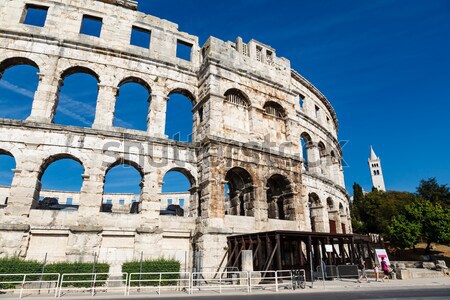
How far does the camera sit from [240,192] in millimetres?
19016

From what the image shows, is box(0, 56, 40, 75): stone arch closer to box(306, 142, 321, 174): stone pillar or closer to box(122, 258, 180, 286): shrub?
box(122, 258, 180, 286): shrub

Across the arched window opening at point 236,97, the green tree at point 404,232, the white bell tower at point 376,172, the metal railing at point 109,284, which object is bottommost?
the metal railing at point 109,284

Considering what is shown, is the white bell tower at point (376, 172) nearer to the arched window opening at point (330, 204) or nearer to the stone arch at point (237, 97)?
the arched window opening at point (330, 204)

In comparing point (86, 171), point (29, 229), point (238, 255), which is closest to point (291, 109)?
point (238, 255)

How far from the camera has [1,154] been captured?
14625mm

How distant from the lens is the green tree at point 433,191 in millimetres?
46281

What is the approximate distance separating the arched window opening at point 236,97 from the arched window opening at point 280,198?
5.77 m

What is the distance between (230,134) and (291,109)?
6566 millimetres

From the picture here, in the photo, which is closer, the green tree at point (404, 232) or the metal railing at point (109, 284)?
the metal railing at point (109, 284)

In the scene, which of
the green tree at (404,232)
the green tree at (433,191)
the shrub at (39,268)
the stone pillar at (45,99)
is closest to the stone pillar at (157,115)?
the stone pillar at (45,99)

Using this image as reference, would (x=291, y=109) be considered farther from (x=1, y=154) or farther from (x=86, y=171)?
(x=1, y=154)

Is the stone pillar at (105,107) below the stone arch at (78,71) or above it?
below

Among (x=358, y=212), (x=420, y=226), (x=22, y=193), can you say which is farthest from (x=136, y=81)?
(x=358, y=212)

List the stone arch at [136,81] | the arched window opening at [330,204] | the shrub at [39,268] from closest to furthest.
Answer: the shrub at [39,268] < the stone arch at [136,81] < the arched window opening at [330,204]
